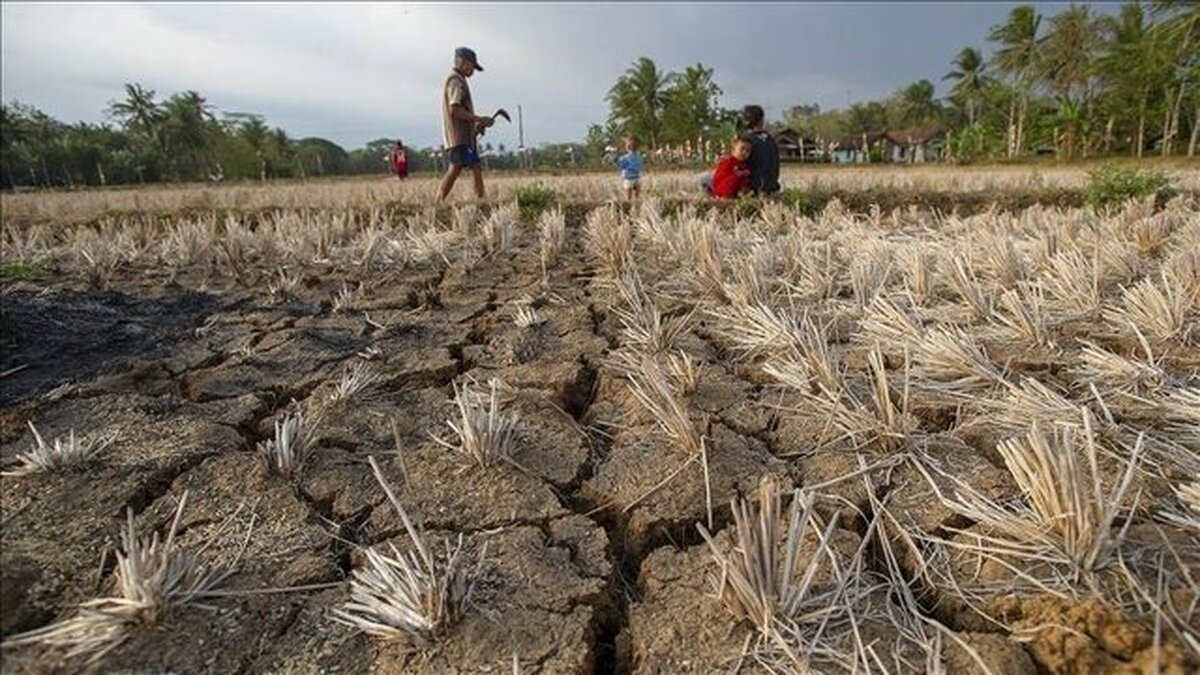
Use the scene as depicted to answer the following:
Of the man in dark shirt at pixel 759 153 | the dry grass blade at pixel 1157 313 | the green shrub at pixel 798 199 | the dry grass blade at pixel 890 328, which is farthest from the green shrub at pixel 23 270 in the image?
the man in dark shirt at pixel 759 153

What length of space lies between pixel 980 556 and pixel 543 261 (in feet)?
8.82

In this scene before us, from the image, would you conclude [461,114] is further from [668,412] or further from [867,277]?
[668,412]

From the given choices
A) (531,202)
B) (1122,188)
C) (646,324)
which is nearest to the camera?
(646,324)

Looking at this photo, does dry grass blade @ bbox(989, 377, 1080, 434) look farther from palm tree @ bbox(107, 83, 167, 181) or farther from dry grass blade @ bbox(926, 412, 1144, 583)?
palm tree @ bbox(107, 83, 167, 181)

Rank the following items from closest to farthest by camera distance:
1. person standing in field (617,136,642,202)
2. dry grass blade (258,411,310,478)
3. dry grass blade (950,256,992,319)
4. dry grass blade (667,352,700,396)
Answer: dry grass blade (258,411,310,478) < dry grass blade (667,352,700,396) < dry grass blade (950,256,992,319) < person standing in field (617,136,642,202)

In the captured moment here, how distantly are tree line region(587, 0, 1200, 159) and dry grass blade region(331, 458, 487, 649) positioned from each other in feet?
98.7

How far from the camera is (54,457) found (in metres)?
1.37

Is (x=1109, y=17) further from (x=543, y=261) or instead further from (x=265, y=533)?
(x=265, y=533)

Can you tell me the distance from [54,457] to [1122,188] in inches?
289

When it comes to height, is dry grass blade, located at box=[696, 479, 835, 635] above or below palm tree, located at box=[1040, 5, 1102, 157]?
below

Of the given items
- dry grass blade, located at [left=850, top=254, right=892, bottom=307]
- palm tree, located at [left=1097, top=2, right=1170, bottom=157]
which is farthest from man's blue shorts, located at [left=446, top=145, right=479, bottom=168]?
palm tree, located at [left=1097, top=2, right=1170, bottom=157]

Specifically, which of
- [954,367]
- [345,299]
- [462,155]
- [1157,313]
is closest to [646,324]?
[954,367]

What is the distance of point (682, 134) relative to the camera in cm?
3725

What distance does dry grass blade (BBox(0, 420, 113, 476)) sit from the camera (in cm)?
135
